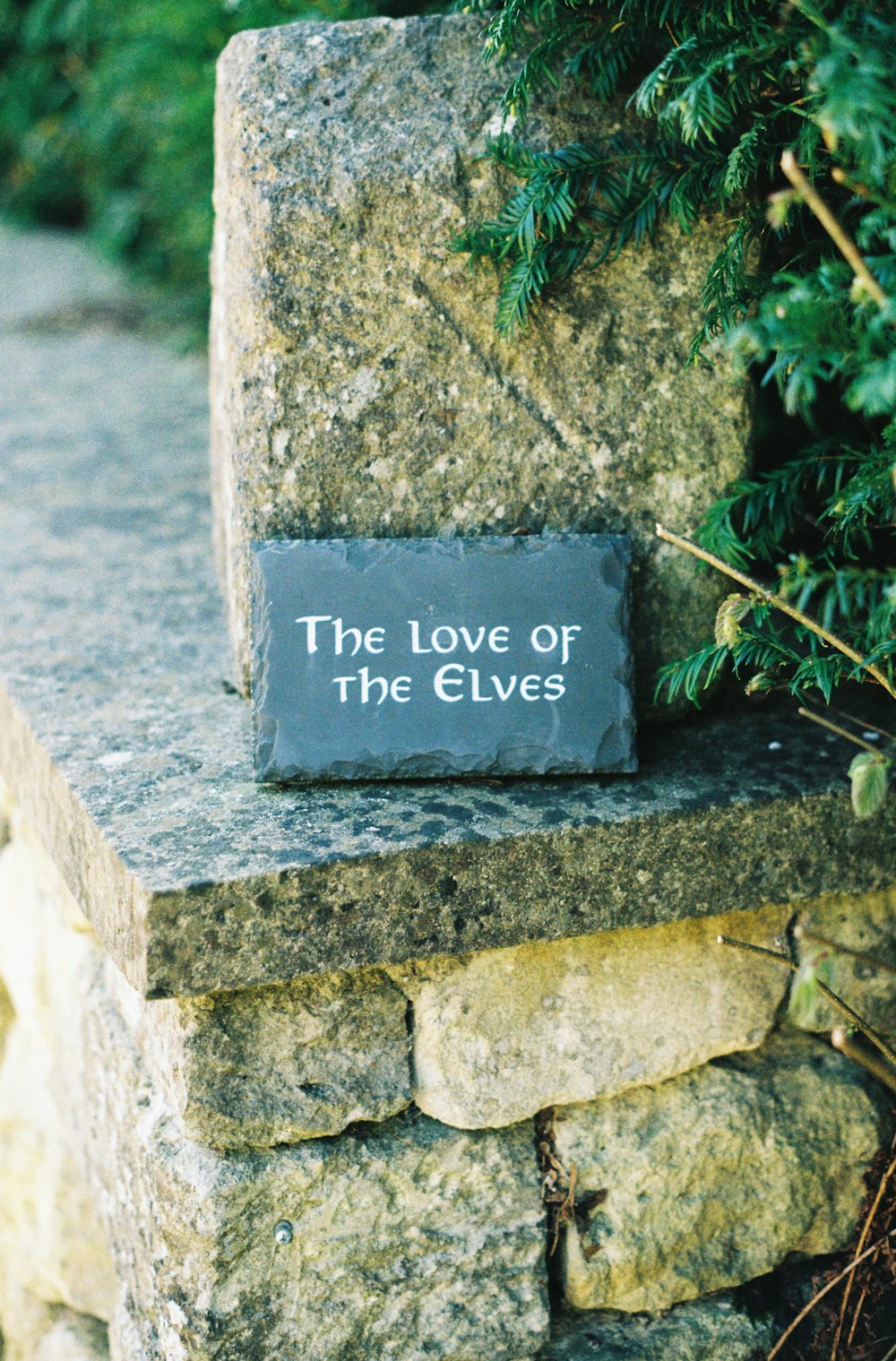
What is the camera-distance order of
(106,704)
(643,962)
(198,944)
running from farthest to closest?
1. (106,704)
2. (643,962)
3. (198,944)

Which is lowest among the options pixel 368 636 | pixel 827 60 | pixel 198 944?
pixel 198 944

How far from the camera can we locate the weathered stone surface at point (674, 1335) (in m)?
1.37

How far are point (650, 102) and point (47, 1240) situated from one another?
1734mm

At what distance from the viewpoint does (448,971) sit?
1.33 metres

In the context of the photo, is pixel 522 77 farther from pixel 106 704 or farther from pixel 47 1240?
pixel 47 1240

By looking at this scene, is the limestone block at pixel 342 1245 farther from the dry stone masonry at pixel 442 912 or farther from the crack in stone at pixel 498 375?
the crack in stone at pixel 498 375

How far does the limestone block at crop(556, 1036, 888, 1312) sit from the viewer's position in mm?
1381

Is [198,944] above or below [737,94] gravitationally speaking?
below

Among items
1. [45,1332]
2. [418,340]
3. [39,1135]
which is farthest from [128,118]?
[45,1332]

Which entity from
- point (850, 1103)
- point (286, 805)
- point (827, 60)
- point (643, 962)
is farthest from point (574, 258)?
point (850, 1103)

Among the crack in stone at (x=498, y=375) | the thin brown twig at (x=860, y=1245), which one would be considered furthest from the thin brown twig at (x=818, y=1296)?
the crack in stone at (x=498, y=375)

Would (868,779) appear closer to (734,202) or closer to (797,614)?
(797,614)

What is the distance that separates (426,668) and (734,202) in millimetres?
653

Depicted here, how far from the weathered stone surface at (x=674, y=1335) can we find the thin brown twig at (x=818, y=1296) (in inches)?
0.6
